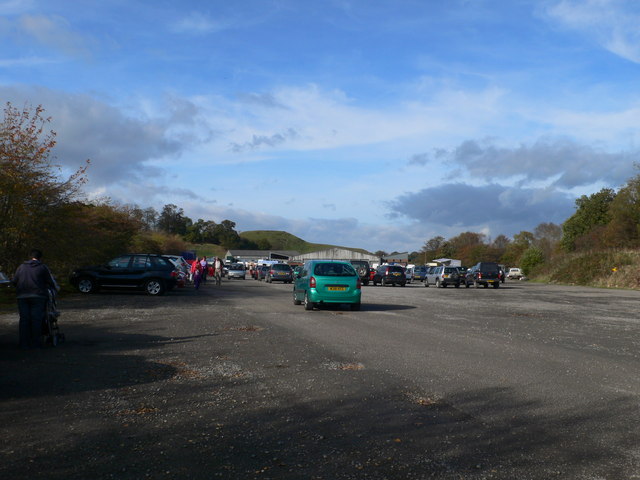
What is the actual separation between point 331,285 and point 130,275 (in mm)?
10543

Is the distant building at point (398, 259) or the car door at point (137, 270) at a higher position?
the distant building at point (398, 259)

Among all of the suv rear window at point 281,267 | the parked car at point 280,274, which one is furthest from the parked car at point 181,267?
the suv rear window at point 281,267

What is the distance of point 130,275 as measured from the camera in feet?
86.1

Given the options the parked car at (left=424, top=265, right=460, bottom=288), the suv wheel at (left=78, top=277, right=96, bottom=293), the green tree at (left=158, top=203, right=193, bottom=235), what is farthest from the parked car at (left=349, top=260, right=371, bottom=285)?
the green tree at (left=158, top=203, right=193, bottom=235)

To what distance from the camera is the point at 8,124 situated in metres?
22.8

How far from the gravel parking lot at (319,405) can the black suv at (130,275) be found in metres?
12.4

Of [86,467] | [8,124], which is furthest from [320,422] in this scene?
[8,124]

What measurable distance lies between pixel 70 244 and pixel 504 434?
2268 centimetres

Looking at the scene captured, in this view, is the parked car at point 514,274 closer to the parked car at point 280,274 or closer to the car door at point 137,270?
the parked car at point 280,274

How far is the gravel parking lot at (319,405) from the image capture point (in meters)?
4.87

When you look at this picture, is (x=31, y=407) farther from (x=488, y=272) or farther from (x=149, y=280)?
(x=488, y=272)

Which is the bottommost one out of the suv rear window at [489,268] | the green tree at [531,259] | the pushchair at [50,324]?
the pushchair at [50,324]

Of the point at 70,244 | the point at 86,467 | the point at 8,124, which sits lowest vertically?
the point at 86,467

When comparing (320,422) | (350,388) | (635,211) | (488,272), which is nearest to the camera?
(320,422)
